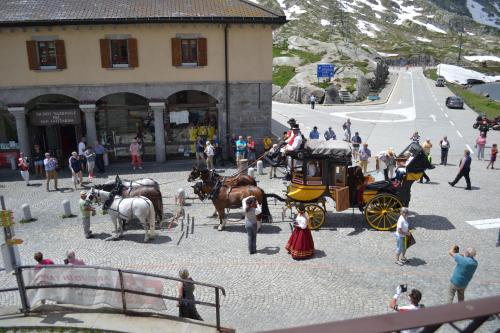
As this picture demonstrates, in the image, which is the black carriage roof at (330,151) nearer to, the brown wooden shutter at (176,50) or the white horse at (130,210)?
the white horse at (130,210)

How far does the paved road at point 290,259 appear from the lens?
34.4 ft

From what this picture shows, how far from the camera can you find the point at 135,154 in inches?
945

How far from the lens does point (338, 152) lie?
14.3 m

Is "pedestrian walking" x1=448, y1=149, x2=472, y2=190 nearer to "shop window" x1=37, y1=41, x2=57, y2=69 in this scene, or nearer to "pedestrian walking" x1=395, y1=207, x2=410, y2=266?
"pedestrian walking" x1=395, y1=207, x2=410, y2=266

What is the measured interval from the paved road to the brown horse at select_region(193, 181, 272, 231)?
2.18 feet

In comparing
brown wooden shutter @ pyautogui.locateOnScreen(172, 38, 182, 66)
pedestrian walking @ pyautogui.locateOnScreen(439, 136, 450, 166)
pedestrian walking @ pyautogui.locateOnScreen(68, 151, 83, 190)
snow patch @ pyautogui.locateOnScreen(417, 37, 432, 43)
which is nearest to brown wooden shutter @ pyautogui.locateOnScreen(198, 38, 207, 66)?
brown wooden shutter @ pyautogui.locateOnScreen(172, 38, 182, 66)

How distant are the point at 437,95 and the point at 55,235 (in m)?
56.7

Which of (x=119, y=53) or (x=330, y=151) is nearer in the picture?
(x=330, y=151)

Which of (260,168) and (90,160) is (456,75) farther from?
(90,160)

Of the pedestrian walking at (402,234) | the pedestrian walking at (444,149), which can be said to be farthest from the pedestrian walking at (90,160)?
the pedestrian walking at (444,149)

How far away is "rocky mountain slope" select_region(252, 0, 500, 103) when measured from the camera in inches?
2158

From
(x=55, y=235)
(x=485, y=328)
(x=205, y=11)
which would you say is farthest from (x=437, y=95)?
(x=485, y=328)

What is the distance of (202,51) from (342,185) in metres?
13.2

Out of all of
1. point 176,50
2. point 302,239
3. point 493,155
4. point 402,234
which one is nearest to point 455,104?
point 493,155
